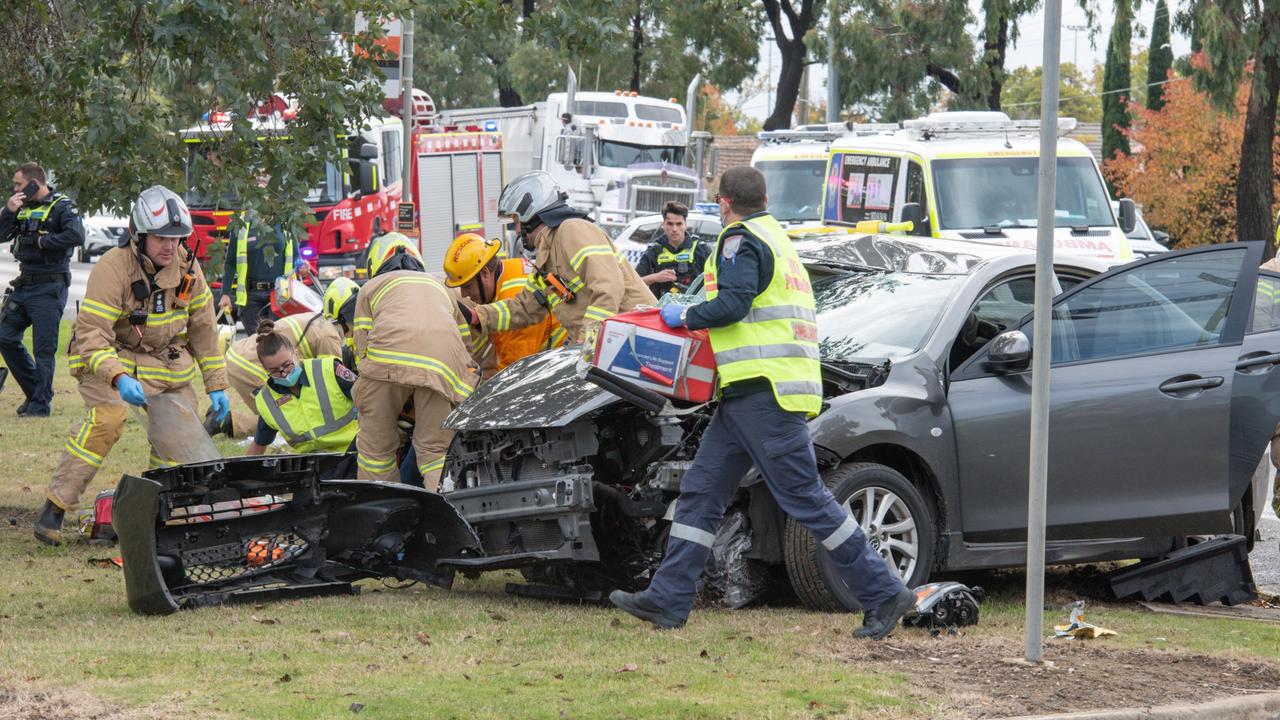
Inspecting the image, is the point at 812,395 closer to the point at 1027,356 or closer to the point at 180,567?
the point at 1027,356

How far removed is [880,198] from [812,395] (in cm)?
1060

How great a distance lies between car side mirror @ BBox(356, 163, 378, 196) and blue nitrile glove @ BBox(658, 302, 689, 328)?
1523 centimetres

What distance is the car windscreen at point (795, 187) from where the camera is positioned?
59.4 ft

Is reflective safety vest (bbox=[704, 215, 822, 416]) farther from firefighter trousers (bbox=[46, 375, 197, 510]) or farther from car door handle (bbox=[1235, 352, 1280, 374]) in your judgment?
firefighter trousers (bbox=[46, 375, 197, 510])

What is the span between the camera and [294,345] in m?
9.02

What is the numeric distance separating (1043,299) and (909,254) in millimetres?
2681

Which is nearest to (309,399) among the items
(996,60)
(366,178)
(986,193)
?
(986,193)

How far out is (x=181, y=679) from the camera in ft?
17.7

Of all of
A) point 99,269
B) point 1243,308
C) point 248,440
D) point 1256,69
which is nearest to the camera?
point 1243,308

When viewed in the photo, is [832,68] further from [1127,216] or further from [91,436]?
[91,436]

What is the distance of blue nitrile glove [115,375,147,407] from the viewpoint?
26.7ft

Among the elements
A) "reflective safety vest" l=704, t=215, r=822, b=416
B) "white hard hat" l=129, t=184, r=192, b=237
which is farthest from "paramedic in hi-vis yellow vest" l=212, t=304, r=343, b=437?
"reflective safety vest" l=704, t=215, r=822, b=416

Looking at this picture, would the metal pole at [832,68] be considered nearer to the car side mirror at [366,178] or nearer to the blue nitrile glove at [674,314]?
the car side mirror at [366,178]

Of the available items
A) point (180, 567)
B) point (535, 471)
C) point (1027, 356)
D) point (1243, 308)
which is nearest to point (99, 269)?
point (180, 567)
